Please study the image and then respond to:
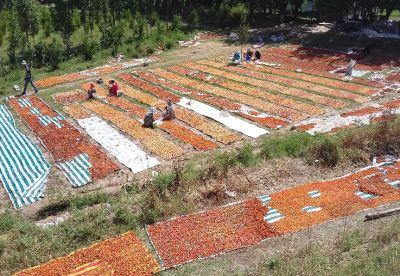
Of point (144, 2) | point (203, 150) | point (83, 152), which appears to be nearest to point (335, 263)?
point (203, 150)

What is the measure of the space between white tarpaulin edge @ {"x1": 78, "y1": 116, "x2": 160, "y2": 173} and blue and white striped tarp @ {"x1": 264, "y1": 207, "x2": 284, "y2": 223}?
17.7ft

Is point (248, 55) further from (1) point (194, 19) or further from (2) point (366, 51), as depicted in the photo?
(1) point (194, 19)

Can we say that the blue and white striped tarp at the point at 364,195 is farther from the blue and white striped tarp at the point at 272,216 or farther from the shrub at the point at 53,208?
the shrub at the point at 53,208

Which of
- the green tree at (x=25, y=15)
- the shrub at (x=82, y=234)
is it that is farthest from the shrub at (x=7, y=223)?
the green tree at (x=25, y=15)

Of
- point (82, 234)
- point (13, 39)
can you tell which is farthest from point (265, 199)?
point (13, 39)

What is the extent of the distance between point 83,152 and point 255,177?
698 cm

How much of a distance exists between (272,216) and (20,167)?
970 cm

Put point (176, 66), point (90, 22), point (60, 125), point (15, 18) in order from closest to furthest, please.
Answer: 1. point (60, 125)
2. point (176, 66)
3. point (15, 18)
4. point (90, 22)

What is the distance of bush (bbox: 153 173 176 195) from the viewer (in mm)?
13609

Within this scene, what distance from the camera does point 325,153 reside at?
604 inches

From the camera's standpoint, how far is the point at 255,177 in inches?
573

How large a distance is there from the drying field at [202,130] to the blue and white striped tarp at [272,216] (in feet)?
0.14

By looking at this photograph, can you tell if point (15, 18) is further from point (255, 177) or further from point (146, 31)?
point (255, 177)

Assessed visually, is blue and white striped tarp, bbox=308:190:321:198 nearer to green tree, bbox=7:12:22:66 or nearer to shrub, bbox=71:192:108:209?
shrub, bbox=71:192:108:209
